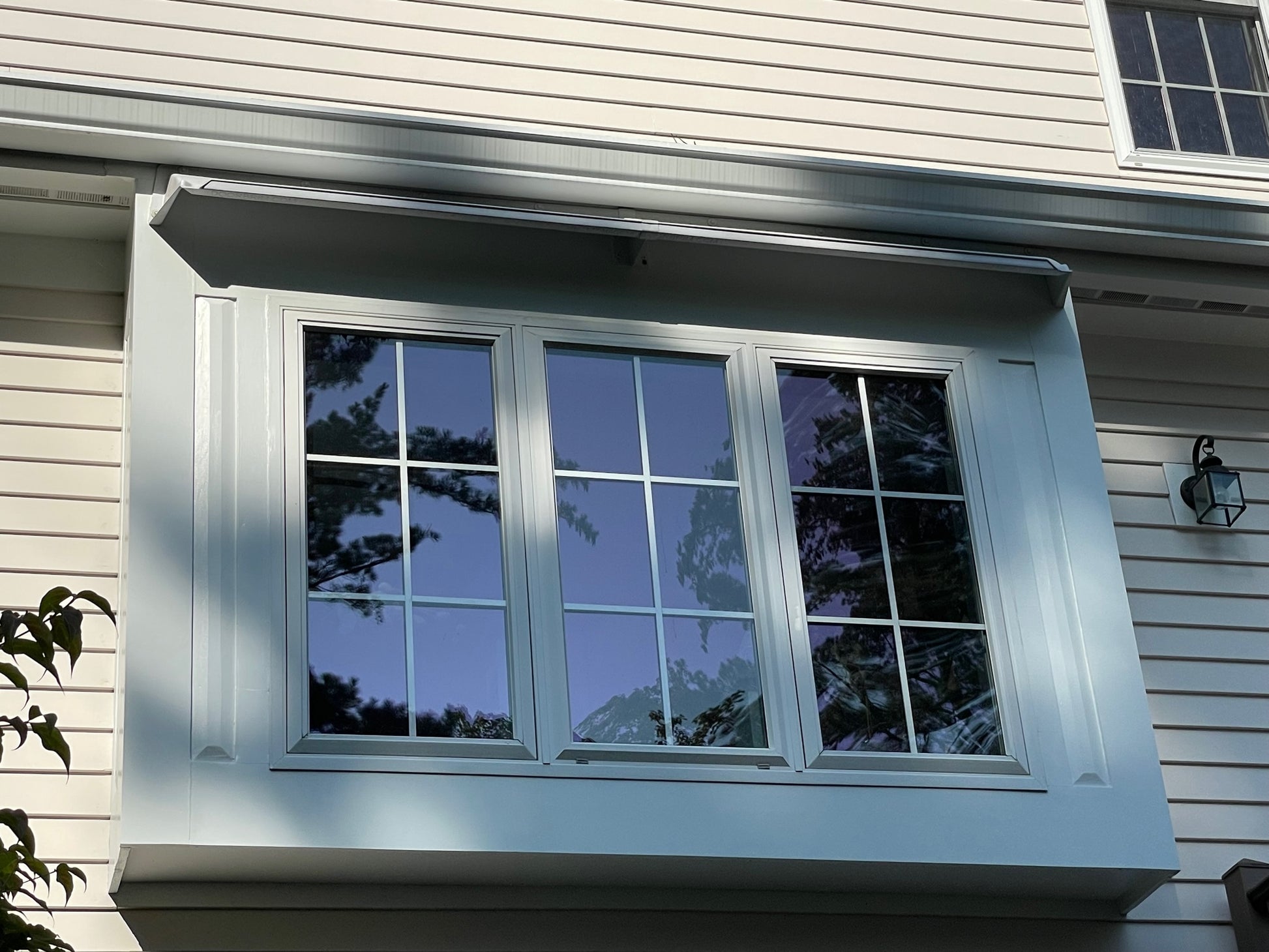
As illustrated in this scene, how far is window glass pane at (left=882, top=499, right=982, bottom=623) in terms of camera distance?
475cm

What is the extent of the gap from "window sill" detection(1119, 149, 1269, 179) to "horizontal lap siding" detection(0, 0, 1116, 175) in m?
0.15

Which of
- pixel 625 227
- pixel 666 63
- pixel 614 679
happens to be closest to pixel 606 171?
pixel 625 227

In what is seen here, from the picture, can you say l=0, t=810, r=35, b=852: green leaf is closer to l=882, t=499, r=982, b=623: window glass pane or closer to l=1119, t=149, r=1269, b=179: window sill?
l=882, t=499, r=982, b=623: window glass pane

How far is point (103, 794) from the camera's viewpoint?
4.20 meters

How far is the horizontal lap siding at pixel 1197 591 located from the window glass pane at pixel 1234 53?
46.9 inches

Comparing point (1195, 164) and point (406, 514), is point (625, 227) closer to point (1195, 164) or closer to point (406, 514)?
point (406, 514)

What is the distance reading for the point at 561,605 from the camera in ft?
14.5

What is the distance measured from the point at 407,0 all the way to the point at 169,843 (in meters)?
3.00

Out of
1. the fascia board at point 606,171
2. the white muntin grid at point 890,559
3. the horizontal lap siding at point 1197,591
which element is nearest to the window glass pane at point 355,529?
the fascia board at point 606,171

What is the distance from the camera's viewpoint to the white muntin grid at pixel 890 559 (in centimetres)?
462

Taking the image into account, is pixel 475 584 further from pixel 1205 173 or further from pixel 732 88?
pixel 1205 173

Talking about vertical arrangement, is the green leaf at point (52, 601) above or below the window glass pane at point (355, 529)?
below

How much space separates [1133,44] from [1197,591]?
2.29 meters

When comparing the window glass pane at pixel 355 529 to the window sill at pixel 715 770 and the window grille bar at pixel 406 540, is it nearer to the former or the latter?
the window grille bar at pixel 406 540
